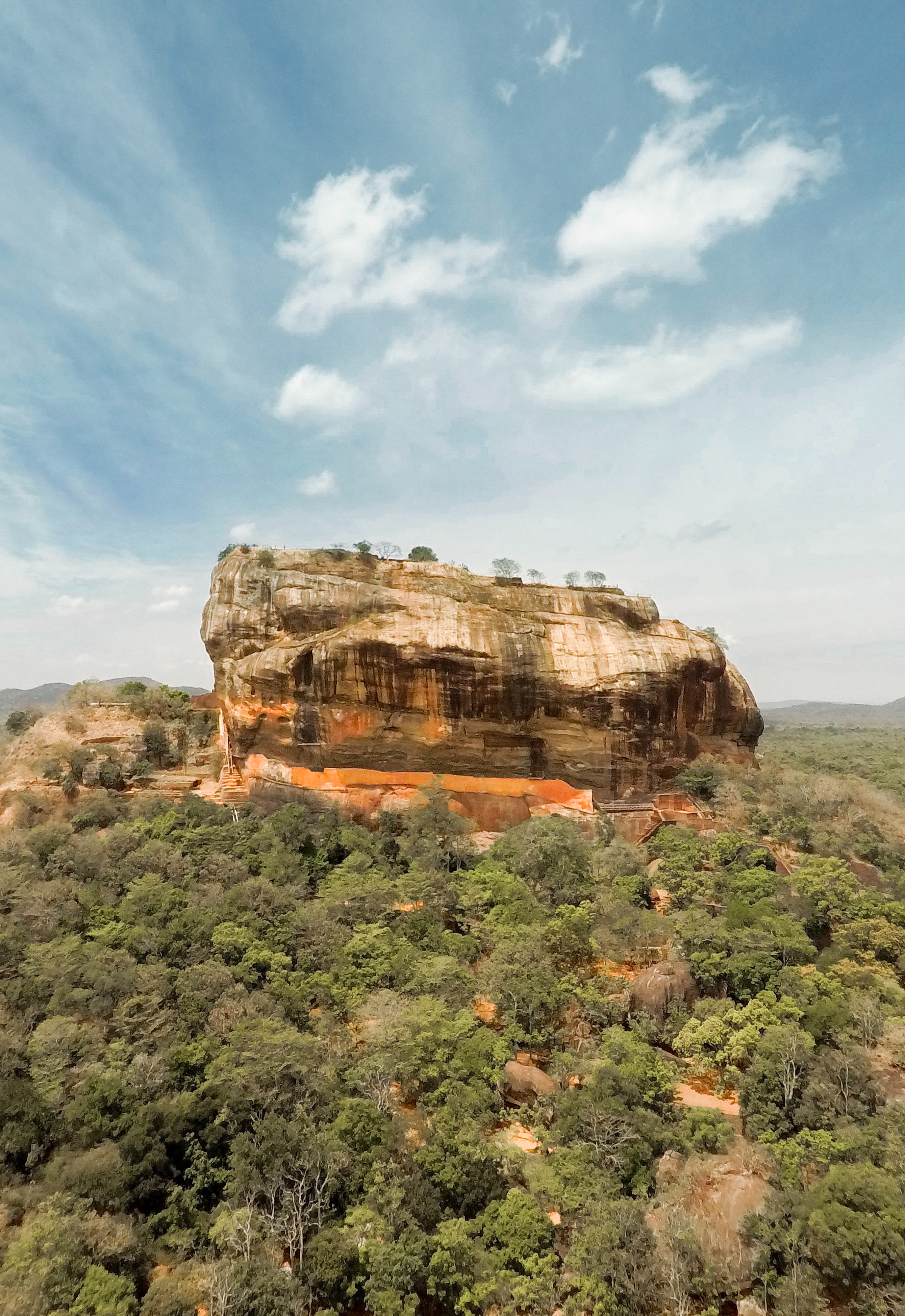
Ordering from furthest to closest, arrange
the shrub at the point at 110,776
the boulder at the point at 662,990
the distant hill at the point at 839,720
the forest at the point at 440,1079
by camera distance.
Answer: the distant hill at the point at 839,720
the shrub at the point at 110,776
the boulder at the point at 662,990
the forest at the point at 440,1079

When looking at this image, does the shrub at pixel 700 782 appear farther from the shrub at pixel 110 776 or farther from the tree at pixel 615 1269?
the shrub at pixel 110 776

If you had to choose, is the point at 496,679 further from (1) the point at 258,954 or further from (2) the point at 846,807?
(2) the point at 846,807

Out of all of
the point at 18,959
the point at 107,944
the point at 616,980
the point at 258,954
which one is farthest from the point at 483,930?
the point at 18,959

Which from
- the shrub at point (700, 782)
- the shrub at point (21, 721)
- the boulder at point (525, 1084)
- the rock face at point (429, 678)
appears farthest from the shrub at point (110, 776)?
the shrub at point (700, 782)

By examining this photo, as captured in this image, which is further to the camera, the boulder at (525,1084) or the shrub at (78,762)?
the shrub at (78,762)

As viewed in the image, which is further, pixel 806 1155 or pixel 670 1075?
pixel 670 1075

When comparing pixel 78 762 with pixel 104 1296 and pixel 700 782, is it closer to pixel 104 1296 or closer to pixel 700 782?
pixel 104 1296
